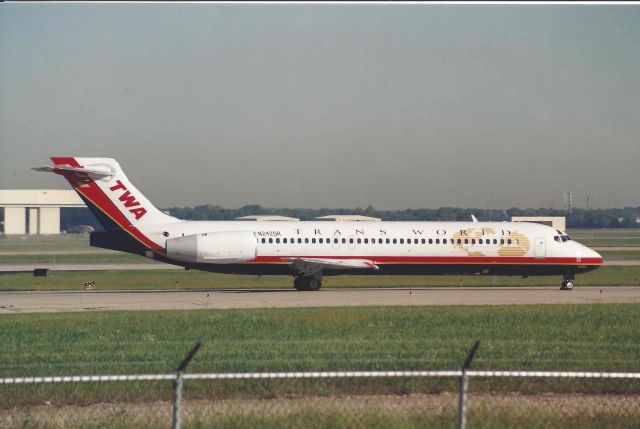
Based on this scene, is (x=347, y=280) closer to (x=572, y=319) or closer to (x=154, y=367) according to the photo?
(x=572, y=319)

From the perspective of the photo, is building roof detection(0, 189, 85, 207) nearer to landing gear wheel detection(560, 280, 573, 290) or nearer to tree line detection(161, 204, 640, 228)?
tree line detection(161, 204, 640, 228)

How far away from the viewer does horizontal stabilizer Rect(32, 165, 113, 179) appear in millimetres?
37219

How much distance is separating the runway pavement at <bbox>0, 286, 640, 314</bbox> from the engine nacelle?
1.45m

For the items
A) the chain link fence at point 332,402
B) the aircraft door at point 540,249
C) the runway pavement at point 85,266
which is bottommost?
the runway pavement at point 85,266

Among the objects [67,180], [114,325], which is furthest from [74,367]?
[67,180]

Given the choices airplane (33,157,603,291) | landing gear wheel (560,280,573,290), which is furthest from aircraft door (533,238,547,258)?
landing gear wheel (560,280,573,290)

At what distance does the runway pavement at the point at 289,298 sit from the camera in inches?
1235

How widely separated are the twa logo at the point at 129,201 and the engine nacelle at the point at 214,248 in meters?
1.76

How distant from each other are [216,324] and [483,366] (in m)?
8.94

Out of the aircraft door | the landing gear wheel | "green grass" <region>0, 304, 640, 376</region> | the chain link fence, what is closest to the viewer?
the chain link fence

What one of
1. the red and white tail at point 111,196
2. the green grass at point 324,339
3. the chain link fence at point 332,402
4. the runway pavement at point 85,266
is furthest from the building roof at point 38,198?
the chain link fence at point 332,402

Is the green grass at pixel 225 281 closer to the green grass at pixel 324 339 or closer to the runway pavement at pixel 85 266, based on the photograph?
the runway pavement at pixel 85 266

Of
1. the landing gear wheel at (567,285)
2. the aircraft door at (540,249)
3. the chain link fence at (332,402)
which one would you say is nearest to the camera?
the chain link fence at (332,402)

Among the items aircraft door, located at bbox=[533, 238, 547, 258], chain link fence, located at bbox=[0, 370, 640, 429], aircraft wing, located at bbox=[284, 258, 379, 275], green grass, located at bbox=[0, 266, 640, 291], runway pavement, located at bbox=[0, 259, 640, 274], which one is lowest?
runway pavement, located at bbox=[0, 259, 640, 274]
